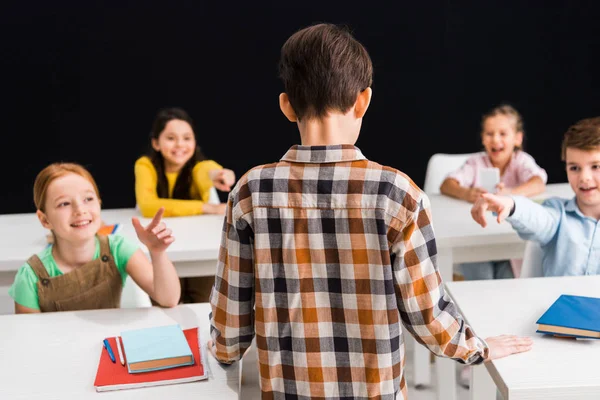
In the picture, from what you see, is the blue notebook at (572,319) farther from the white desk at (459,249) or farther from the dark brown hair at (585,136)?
the white desk at (459,249)

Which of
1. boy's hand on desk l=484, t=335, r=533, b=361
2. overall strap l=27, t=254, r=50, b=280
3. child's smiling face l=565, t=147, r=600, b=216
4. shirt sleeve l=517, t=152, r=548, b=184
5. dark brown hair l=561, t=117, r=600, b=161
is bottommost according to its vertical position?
boy's hand on desk l=484, t=335, r=533, b=361

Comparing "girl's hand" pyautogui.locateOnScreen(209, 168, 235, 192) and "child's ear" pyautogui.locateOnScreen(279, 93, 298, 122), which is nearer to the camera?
"child's ear" pyautogui.locateOnScreen(279, 93, 298, 122)

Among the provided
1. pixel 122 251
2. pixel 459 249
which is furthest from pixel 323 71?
pixel 459 249

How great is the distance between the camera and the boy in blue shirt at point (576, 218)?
2070 millimetres

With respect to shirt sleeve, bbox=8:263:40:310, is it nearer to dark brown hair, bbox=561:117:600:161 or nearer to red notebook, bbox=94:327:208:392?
red notebook, bbox=94:327:208:392

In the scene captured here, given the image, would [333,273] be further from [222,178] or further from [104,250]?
[222,178]

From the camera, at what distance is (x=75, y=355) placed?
1.59 meters

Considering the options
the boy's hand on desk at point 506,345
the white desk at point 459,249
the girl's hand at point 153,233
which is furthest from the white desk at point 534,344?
the girl's hand at point 153,233

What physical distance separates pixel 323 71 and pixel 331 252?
0.30 m

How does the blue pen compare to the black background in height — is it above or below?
below

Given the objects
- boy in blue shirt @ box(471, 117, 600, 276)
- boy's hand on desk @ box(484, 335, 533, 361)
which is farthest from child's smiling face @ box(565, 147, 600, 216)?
boy's hand on desk @ box(484, 335, 533, 361)

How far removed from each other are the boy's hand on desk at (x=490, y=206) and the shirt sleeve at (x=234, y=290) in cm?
79

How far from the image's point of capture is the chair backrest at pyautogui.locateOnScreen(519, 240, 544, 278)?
7.31 feet

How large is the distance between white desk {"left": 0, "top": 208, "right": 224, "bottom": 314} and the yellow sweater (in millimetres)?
49
